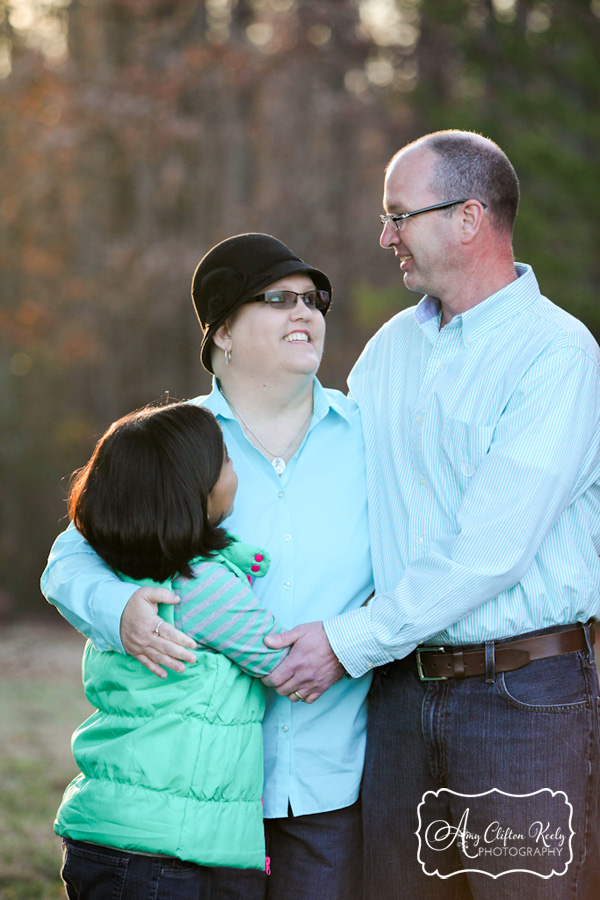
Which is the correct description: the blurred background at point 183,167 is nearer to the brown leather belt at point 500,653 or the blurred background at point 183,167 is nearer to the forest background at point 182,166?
the forest background at point 182,166

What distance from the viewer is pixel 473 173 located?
277 centimetres

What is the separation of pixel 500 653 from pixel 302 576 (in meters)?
0.61

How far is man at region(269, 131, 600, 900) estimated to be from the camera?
2.48 metres

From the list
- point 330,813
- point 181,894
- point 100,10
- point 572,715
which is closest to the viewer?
point 181,894

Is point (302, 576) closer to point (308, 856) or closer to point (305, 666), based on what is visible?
point (305, 666)

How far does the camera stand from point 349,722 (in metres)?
2.77

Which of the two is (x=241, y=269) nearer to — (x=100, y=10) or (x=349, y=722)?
(x=349, y=722)

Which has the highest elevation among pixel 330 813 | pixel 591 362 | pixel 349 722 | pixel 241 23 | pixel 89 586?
pixel 241 23

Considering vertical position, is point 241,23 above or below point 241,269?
above

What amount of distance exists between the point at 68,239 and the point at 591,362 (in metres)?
11.7

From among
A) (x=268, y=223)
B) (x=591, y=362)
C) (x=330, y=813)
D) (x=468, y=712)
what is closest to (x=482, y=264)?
(x=591, y=362)

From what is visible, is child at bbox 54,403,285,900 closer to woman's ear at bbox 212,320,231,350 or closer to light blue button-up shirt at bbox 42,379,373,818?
light blue button-up shirt at bbox 42,379,373,818

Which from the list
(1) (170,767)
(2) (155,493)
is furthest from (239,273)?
(1) (170,767)

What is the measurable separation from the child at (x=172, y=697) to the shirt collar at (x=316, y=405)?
0.39 m
